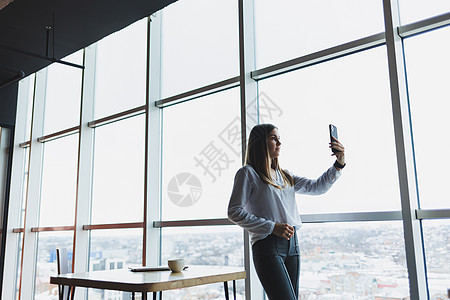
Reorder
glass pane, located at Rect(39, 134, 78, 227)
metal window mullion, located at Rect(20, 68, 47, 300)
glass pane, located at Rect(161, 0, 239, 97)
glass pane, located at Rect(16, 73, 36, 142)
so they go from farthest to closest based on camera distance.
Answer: glass pane, located at Rect(16, 73, 36, 142) → metal window mullion, located at Rect(20, 68, 47, 300) → glass pane, located at Rect(39, 134, 78, 227) → glass pane, located at Rect(161, 0, 239, 97)

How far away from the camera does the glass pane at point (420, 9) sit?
94.0 inches

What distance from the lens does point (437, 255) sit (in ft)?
7.41

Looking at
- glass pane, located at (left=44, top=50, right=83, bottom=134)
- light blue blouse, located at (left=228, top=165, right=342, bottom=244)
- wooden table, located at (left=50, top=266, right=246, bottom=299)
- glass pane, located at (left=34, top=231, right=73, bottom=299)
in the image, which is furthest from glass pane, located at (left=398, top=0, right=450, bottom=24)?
glass pane, located at (left=34, top=231, right=73, bottom=299)

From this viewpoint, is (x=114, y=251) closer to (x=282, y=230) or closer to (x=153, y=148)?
(x=153, y=148)

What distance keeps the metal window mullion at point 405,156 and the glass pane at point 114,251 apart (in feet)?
7.98

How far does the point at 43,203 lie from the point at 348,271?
14.2 feet

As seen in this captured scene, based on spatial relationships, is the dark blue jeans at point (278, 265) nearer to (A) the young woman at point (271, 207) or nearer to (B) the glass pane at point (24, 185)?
(A) the young woman at point (271, 207)

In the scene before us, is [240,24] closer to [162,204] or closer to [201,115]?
[201,115]

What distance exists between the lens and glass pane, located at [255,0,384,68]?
8.87 ft

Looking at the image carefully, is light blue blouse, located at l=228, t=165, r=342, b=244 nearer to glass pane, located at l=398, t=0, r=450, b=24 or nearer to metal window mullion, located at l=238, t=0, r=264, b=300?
metal window mullion, located at l=238, t=0, r=264, b=300

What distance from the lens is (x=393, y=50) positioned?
7.94 ft

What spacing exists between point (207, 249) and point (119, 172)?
1468mm

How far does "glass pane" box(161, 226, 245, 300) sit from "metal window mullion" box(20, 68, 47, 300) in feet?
8.89

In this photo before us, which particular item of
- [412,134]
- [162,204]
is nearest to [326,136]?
[412,134]
